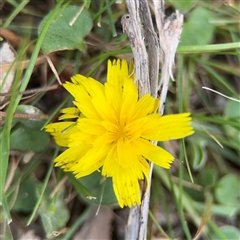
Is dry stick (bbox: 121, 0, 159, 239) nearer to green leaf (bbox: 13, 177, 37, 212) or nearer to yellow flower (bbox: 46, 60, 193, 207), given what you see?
yellow flower (bbox: 46, 60, 193, 207)

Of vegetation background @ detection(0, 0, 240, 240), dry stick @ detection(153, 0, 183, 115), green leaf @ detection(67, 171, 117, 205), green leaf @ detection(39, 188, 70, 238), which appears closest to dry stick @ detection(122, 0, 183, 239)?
dry stick @ detection(153, 0, 183, 115)

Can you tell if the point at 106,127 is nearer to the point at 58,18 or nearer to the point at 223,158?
the point at 58,18

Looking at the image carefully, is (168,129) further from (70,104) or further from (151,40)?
(70,104)

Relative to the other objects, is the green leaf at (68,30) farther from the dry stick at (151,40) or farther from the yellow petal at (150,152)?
the yellow petal at (150,152)

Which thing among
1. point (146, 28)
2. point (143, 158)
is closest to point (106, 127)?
point (143, 158)

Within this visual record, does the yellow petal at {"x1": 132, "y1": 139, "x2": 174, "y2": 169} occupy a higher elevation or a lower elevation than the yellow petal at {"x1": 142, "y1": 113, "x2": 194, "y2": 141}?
lower

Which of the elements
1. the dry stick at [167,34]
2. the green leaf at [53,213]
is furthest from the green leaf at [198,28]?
the green leaf at [53,213]
